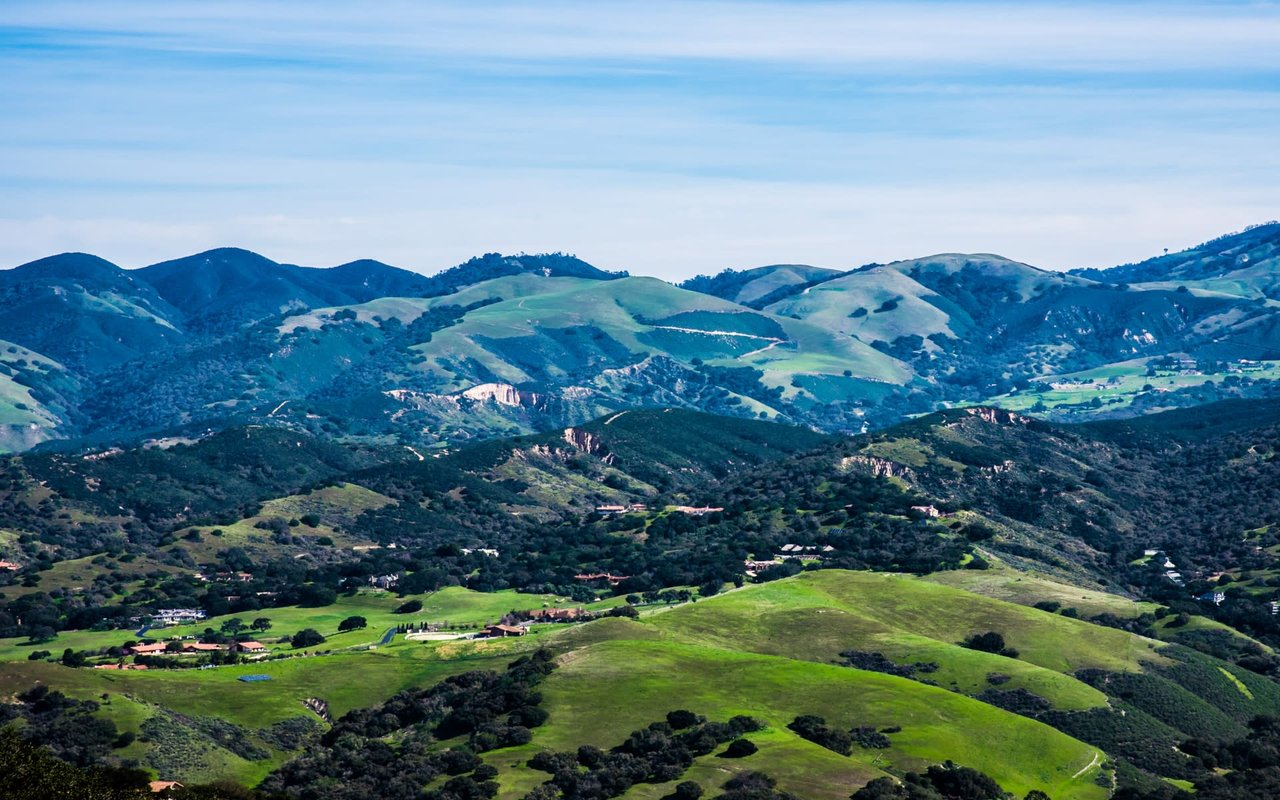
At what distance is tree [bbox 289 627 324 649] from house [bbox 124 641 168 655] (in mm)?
12828

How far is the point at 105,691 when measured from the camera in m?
136

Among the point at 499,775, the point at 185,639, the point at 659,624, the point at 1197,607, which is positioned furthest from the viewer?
the point at 1197,607

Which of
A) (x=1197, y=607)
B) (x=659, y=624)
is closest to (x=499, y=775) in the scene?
(x=659, y=624)

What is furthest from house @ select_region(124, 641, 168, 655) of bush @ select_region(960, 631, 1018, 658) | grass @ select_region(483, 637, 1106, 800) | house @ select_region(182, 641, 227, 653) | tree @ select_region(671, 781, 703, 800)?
bush @ select_region(960, 631, 1018, 658)

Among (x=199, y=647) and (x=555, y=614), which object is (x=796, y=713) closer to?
(x=555, y=614)

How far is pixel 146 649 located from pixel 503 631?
34831 mm

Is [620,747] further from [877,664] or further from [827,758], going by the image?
[877,664]

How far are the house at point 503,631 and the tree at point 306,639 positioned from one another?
55.6 ft

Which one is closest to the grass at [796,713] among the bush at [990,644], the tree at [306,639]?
the bush at [990,644]

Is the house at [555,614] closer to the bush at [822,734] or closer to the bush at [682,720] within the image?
the bush at [682,720]

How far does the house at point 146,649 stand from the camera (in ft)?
563

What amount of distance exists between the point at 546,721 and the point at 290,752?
64.9 feet

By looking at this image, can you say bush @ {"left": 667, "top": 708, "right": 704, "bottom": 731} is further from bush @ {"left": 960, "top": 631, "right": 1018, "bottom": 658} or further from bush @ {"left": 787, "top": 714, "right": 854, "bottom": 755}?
bush @ {"left": 960, "top": 631, "right": 1018, "bottom": 658}

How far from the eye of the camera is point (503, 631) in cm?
17775
